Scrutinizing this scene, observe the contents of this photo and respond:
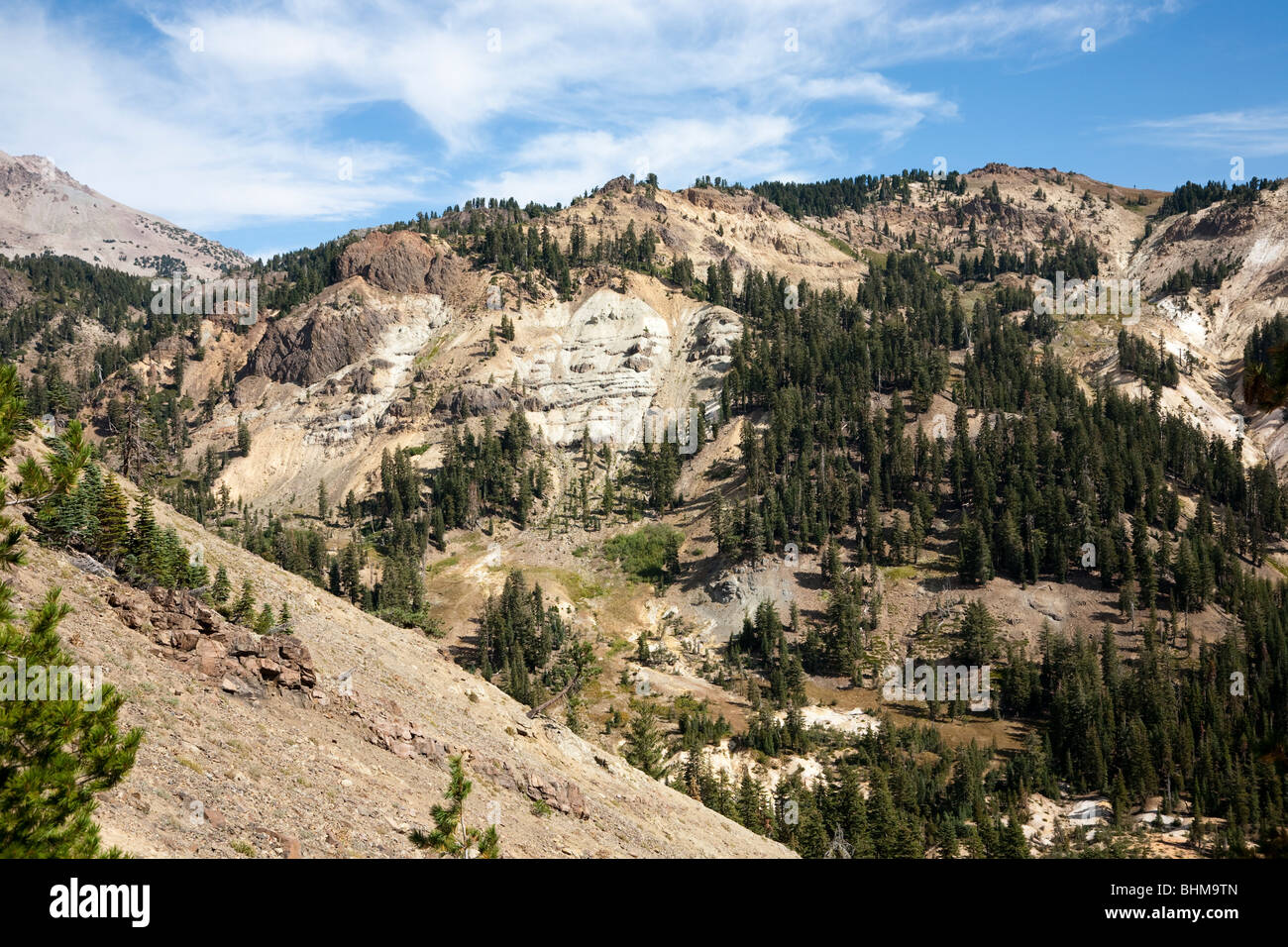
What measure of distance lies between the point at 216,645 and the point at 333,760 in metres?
7.95

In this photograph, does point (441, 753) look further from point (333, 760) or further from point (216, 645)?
point (216, 645)

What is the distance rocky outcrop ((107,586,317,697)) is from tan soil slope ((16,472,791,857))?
0.64m

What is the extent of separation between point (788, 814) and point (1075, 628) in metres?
77.0

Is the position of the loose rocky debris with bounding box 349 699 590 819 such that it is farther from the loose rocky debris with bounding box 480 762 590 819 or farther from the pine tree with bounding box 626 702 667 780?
the pine tree with bounding box 626 702 667 780

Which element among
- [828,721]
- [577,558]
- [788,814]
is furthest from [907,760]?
[577,558]

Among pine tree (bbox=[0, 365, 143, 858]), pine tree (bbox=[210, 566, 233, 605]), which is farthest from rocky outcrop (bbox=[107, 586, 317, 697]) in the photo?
pine tree (bbox=[0, 365, 143, 858])

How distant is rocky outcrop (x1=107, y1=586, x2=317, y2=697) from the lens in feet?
109

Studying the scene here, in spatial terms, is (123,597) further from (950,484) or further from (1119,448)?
(1119,448)

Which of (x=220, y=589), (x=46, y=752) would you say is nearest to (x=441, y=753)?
(x=220, y=589)

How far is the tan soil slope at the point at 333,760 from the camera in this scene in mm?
23844

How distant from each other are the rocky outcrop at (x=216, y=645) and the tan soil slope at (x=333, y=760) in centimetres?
64

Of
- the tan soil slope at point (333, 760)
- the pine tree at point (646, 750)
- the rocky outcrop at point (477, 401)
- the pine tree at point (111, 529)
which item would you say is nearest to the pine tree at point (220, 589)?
the tan soil slope at point (333, 760)

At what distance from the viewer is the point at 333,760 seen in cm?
3181

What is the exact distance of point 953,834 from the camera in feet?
247
